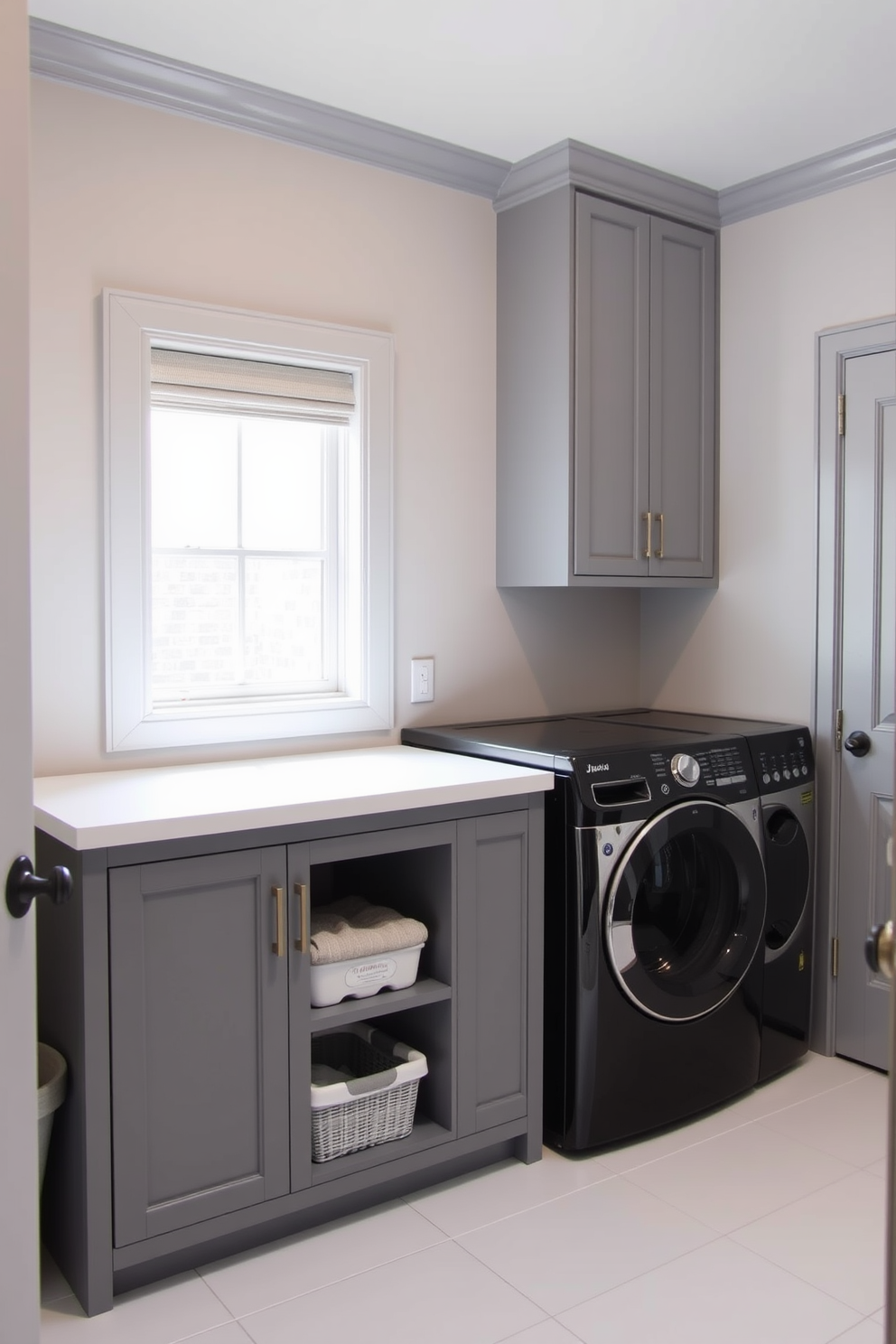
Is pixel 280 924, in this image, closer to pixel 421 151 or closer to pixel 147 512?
pixel 147 512

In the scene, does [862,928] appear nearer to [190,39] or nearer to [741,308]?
[741,308]

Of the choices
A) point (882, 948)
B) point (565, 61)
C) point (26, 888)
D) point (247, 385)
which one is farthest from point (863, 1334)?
point (565, 61)

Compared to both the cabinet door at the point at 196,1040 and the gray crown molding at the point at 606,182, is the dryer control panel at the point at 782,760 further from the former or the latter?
the gray crown molding at the point at 606,182

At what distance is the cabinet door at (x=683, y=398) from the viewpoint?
3115 mm

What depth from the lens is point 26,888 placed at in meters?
1.41

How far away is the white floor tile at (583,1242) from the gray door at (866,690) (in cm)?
101

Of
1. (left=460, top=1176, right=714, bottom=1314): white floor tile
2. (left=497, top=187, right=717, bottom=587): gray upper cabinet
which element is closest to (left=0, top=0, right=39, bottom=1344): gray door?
(left=460, top=1176, right=714, bottom=1314): white floor tile

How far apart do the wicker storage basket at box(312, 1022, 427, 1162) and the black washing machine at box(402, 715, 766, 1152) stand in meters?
0.38

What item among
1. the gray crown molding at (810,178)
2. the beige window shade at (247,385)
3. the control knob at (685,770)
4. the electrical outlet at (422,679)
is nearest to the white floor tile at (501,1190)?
the control knob at (685,770)

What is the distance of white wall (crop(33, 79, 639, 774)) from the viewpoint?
7.85ft

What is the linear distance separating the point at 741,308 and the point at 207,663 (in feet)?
6.13

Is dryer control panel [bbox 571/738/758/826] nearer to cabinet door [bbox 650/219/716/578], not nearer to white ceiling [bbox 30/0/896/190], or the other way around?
cabinet door [bbox 650/219/716/578]

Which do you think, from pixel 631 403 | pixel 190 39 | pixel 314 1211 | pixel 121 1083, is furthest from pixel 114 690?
pixel 631 403

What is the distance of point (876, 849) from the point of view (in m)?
2.98
